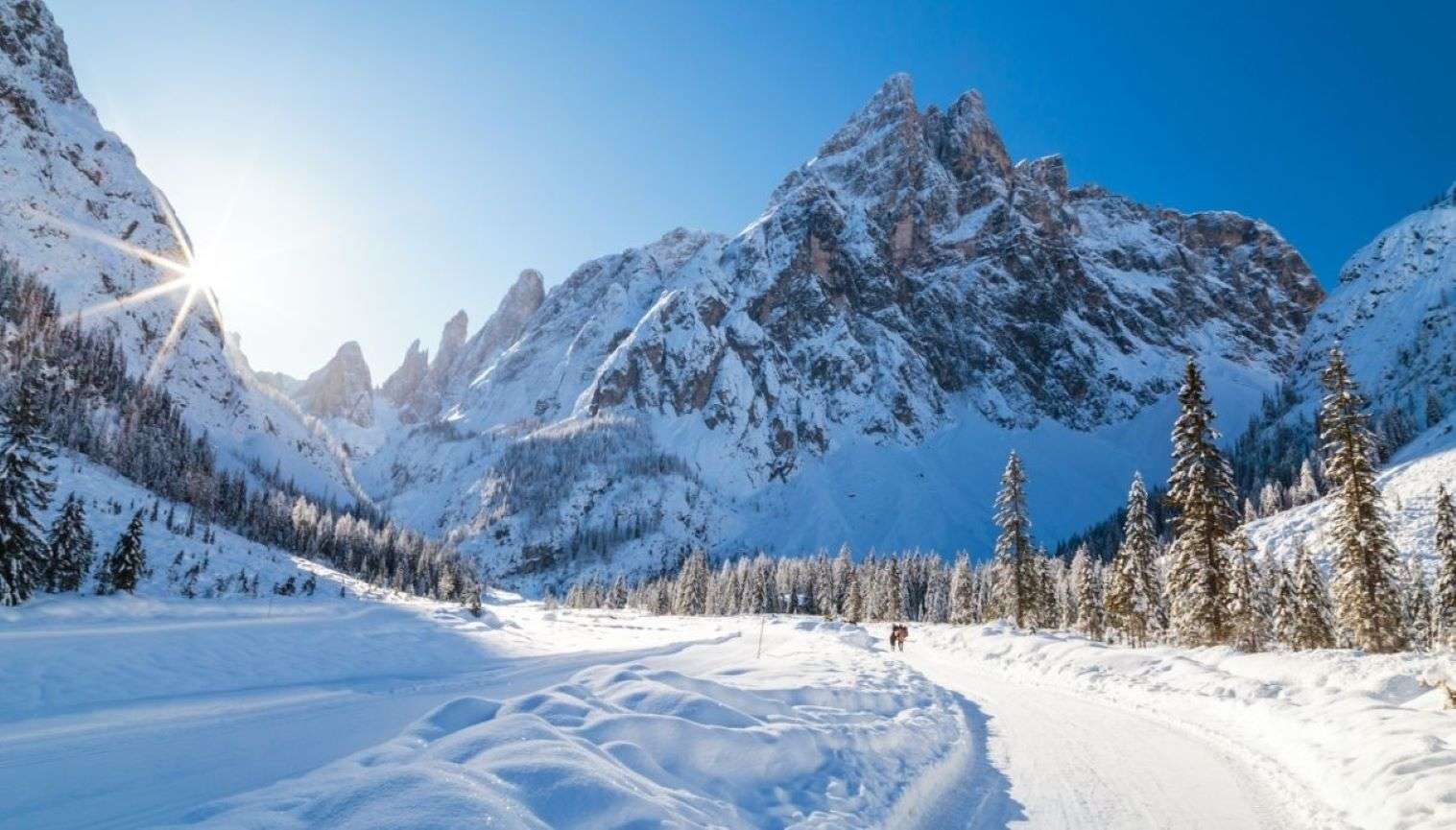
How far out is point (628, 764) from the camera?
351 inches

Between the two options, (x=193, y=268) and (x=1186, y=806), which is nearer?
(x=1186, y=806)

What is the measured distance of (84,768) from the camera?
37.1 ft

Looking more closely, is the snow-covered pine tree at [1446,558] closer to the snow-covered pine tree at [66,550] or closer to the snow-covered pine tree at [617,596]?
the snow-covered pine tree at [66,550]

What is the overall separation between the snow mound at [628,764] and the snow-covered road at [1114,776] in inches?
59.1

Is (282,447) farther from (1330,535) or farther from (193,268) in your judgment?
(1330,535)

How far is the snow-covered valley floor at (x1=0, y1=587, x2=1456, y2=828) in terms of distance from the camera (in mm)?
7406

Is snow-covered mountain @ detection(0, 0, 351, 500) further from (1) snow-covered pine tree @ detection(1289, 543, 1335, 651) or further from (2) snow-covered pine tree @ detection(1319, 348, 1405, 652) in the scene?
(1) snow-covered pine tree @ detection(1289, 543, 1335, 651)

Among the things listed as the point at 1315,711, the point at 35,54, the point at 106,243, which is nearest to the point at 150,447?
the point at 106,243

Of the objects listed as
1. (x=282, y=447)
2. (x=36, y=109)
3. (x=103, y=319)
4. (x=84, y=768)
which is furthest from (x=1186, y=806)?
(x=36, y=109)

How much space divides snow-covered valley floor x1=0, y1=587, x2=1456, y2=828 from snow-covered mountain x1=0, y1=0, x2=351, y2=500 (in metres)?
146

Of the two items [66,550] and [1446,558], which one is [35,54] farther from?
[1446,558]

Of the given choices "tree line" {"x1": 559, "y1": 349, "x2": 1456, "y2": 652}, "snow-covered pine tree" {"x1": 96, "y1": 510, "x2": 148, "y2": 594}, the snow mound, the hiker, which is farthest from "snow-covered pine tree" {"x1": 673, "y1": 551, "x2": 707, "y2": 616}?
the snow mound

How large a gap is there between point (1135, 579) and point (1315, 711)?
4031cm

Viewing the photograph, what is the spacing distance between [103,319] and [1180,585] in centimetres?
17838
